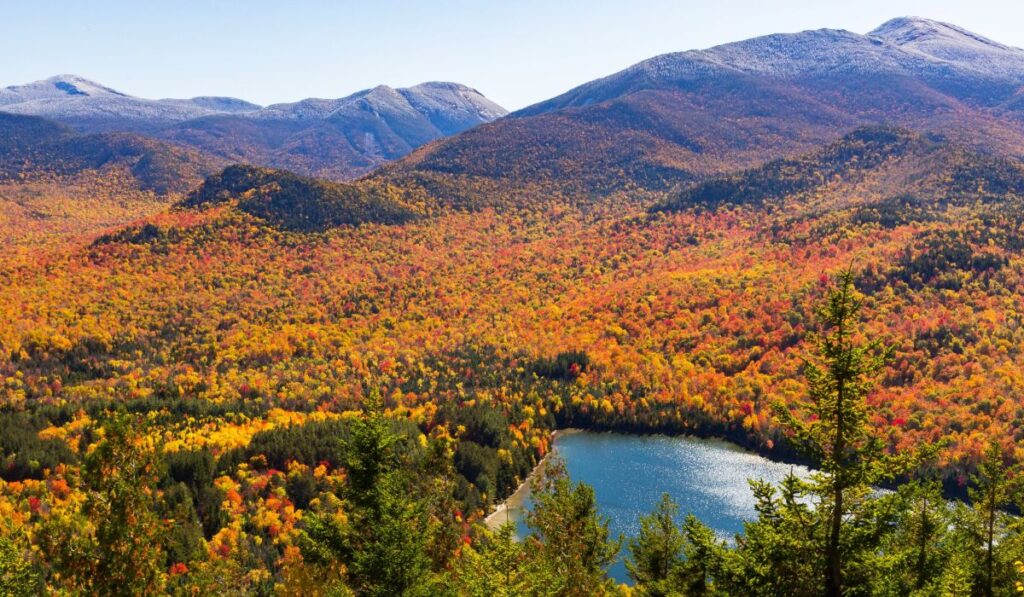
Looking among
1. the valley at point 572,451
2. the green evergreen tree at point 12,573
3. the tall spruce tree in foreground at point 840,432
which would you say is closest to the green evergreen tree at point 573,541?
the valley at point 572,451

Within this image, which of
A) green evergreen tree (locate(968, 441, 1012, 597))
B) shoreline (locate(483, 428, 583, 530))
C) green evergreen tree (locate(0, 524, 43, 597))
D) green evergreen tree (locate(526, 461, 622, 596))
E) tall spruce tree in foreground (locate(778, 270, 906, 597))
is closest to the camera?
green evergreen tree (locate(0, 524, 43, 597))

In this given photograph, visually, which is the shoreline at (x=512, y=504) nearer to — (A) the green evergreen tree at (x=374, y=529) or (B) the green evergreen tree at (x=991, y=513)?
(B) the green evergreen tree at (x=991, y=513)

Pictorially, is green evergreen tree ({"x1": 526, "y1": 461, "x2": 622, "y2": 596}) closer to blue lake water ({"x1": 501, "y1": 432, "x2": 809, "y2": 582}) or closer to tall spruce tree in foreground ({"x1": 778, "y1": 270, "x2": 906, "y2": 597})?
tall spruce tree in foreground ({"x1": 778, "y1": 270, "x2": 906, "y2": 597})

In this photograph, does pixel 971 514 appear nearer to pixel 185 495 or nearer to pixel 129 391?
pixel 185 495

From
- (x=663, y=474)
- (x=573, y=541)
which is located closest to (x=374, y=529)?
(x=573, y=541)

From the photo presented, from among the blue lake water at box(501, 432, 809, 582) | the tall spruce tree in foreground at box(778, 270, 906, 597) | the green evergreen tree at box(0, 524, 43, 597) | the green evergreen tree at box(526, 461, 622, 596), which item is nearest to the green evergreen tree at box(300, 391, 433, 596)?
the green evergreen tree at box(526, 461, 622, 596)
